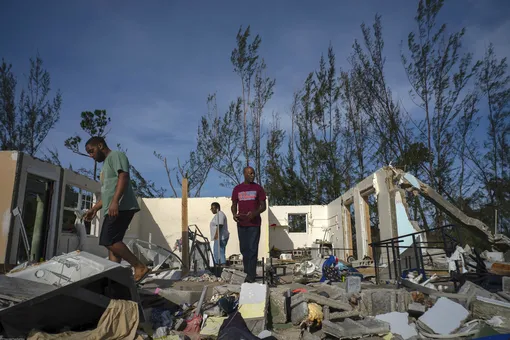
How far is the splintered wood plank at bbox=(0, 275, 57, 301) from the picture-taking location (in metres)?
2.44

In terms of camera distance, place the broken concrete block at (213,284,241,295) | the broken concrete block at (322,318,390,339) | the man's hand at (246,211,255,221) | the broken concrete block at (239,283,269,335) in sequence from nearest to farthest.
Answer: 1. the broken concrete block at (322,318,390,339)
2. the broken concrete block at (239,283,269,335)
3. the broken concrete block at (213,284,241,295)
4. the man's hand at (246,211,255,221)

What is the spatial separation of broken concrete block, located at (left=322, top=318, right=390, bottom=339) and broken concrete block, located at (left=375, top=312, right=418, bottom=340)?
12cm

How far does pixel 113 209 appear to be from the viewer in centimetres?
326

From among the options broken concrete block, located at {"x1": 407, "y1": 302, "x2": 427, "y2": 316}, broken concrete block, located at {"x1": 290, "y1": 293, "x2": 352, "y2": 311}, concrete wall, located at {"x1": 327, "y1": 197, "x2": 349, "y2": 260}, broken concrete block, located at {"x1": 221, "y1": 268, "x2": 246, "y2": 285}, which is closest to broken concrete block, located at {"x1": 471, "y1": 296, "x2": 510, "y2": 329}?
broken concrete block, located at {"x1": 407, "y1": 302, "x2": 427, "y2": 316}

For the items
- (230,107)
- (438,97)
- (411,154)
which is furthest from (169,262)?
(230,107)

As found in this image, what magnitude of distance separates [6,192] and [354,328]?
6.84 metres

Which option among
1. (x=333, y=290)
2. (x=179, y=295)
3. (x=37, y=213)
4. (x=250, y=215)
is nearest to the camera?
(x=179, y=295)

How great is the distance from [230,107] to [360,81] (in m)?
8.36

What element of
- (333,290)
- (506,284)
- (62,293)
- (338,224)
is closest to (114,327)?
(62,293)

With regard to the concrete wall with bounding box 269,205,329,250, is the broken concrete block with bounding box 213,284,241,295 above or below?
below

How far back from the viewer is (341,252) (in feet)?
44.7

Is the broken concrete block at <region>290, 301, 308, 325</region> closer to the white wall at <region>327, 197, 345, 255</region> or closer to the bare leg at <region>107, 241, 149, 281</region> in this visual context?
the bare leg at <region>107, 241, 149, 281</region>

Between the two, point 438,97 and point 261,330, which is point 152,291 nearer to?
point 261,330

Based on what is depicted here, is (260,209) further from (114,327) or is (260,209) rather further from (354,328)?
(114,327)
